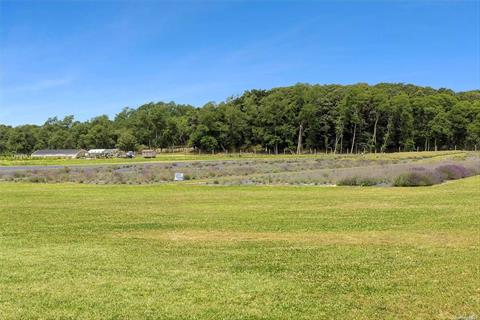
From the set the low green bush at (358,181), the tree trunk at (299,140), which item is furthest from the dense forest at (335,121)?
the low green bush at (358,181)

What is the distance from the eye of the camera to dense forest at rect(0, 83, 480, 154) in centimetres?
12512

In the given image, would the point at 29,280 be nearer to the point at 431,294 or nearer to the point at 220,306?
the point at 220,306

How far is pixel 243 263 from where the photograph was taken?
940cm

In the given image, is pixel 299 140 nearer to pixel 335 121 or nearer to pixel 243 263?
pixel 335 121

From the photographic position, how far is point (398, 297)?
710 cm

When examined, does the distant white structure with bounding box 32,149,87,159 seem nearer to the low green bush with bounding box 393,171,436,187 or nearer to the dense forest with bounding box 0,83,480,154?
the dense forest with bounding box 0,83,480,154

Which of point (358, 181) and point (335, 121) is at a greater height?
point (335, 121)

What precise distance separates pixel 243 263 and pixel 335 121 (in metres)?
122

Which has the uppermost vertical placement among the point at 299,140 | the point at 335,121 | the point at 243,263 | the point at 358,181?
the point at 335,121

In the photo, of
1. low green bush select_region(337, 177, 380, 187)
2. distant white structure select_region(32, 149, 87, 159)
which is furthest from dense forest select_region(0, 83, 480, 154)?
low green bush select_region(337, 177, 380, 187)

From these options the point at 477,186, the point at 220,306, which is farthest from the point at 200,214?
the point at 477,186

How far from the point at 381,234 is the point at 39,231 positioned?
8.60 metres

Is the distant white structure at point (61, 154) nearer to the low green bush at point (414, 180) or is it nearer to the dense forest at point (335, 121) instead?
the dense forest at point (335, 121)

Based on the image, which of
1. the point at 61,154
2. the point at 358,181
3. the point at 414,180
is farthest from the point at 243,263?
the point at 61,154
